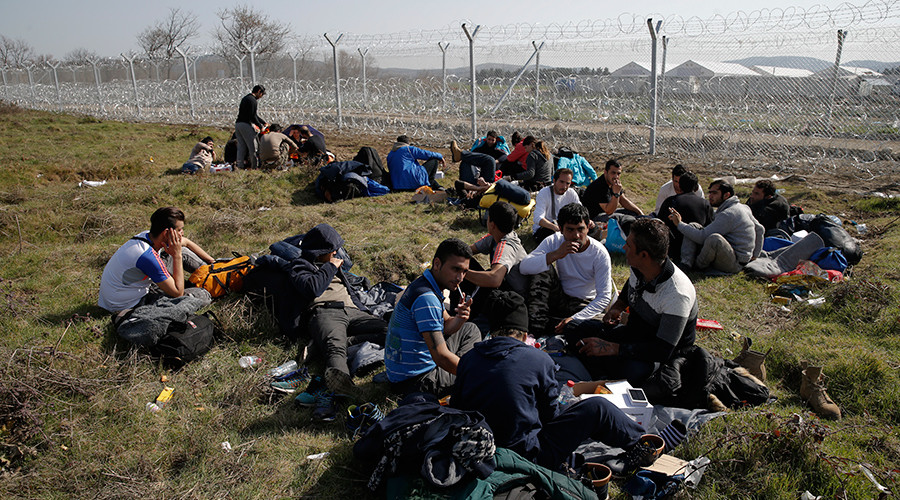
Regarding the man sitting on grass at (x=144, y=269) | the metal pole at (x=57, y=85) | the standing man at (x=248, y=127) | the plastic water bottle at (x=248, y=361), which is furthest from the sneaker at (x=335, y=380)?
the metal pole at (x=57, y=85)

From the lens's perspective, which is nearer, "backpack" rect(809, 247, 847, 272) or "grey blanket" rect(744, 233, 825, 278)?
"backpack" rect(809, 247, 847, 272)

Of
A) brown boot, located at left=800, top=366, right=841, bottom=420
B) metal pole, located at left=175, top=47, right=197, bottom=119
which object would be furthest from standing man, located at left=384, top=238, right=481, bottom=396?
metal pole, located at left=175, top=47, right=197, bottom=119

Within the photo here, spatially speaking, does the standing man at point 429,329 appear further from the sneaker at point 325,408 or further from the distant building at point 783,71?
the distant building at point 783,71

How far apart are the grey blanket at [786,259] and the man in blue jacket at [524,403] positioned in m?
4.20

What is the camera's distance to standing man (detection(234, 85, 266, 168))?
35.9 ft

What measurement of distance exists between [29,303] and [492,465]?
4814 millimetres

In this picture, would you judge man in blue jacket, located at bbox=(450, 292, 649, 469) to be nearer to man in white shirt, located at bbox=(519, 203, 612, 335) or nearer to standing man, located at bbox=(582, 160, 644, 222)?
man in white shirt, located at bbox=(519, 203, 612, 335)

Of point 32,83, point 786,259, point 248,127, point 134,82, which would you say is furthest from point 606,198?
point 32,83

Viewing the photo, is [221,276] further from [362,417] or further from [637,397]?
[637,397]

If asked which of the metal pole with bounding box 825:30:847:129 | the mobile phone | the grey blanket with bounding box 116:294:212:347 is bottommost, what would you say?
the mobile phone

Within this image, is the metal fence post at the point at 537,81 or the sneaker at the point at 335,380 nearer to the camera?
the sneaker at the point at 335,380

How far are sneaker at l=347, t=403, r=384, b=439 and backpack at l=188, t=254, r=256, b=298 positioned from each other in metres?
2.35

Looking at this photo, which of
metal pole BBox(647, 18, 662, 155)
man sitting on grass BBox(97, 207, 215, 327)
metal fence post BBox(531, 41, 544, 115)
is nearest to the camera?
man sitting on grass BBox(97, 207, 215, 327)

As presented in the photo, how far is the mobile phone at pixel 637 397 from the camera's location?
11.8 feet
